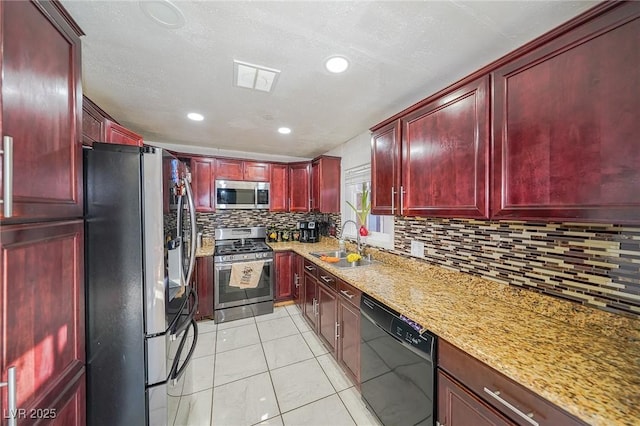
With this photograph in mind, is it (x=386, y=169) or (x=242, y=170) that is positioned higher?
(x=242, y=170)

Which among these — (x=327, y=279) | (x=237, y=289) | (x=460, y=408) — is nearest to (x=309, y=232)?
(x=237, y=289)

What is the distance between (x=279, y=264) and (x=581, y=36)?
3.24 meters

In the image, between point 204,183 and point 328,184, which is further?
point 328,184

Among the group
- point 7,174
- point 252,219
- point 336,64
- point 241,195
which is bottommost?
point 252,219

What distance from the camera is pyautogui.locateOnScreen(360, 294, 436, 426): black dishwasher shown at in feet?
3.66

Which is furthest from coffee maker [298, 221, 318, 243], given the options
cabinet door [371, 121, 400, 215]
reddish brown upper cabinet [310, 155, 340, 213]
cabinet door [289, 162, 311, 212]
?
cabinet door [371, 121, 400, 215]

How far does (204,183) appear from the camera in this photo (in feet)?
10.5

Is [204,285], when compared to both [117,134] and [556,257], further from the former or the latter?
[556,257]

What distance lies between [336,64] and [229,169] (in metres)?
2.43

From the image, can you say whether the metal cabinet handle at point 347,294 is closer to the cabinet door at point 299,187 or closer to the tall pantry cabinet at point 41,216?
the tall pantry cabinet at point 41,216

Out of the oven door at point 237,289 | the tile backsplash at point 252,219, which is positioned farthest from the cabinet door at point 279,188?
the oven door at point 237,289

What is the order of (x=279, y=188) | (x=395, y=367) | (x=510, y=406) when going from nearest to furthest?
1. (x=510, y=406)
2. (x=395, y=367)
3. (x=279, y=188)

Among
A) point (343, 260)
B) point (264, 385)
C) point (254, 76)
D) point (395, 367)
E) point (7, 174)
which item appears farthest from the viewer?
point (343, 260)

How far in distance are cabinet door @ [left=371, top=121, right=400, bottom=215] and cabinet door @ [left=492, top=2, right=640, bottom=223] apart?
71cm
